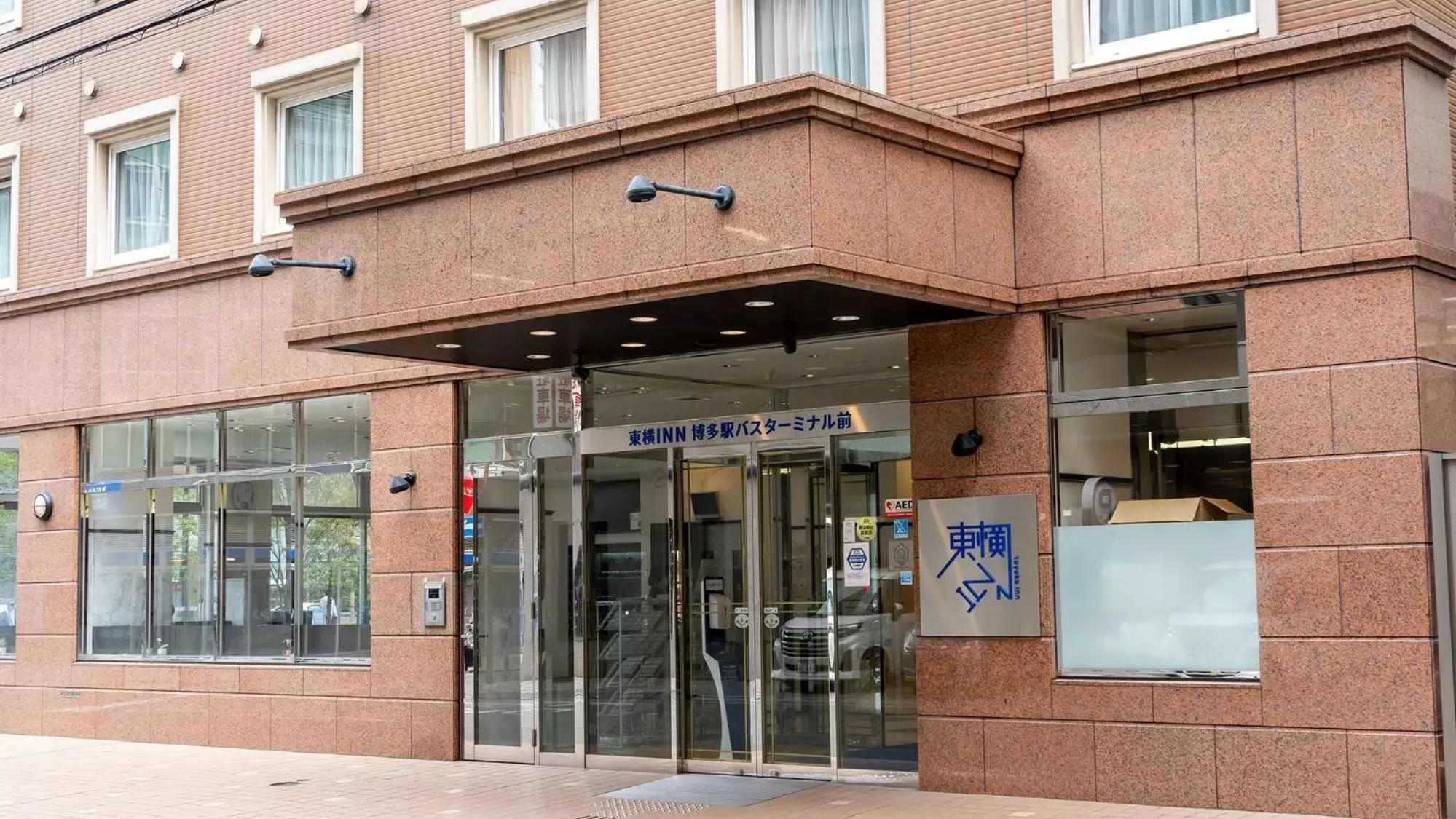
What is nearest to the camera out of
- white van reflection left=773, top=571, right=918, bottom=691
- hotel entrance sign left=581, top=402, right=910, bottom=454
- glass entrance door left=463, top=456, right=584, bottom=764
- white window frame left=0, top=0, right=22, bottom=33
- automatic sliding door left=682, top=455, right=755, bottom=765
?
white van reflection left=773, top=571, right=918, bottom=691

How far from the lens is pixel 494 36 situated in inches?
623

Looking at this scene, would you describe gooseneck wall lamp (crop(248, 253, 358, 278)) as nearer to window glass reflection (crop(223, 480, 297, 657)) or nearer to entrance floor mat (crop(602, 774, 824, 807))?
entrance floor mat (crop(602, 774, 824, 807))

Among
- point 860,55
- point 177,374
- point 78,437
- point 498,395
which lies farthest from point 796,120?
point 78,437

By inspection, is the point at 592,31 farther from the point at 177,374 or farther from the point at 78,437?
the point at 78,437

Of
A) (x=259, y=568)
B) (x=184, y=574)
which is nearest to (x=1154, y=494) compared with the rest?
(x=259, y=568)

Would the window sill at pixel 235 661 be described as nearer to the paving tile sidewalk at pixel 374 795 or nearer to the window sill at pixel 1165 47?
the paving tile sidewalk at pixel 374 795

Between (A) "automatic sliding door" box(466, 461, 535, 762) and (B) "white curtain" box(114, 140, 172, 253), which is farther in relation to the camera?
(B) "white curtain" box(114, 140, 172, 253)

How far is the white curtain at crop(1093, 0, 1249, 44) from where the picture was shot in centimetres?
1169

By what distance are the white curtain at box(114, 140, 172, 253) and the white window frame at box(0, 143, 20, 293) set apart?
1.59 m

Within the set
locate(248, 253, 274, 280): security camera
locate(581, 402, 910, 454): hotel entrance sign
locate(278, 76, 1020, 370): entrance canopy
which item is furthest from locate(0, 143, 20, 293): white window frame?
locate(581, 402, 910, 454): hotel entrance sign

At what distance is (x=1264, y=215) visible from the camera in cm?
1107

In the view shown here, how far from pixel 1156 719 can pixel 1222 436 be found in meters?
1.90

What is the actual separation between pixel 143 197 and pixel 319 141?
9.51 feet

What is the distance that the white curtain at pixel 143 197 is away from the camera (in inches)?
740
